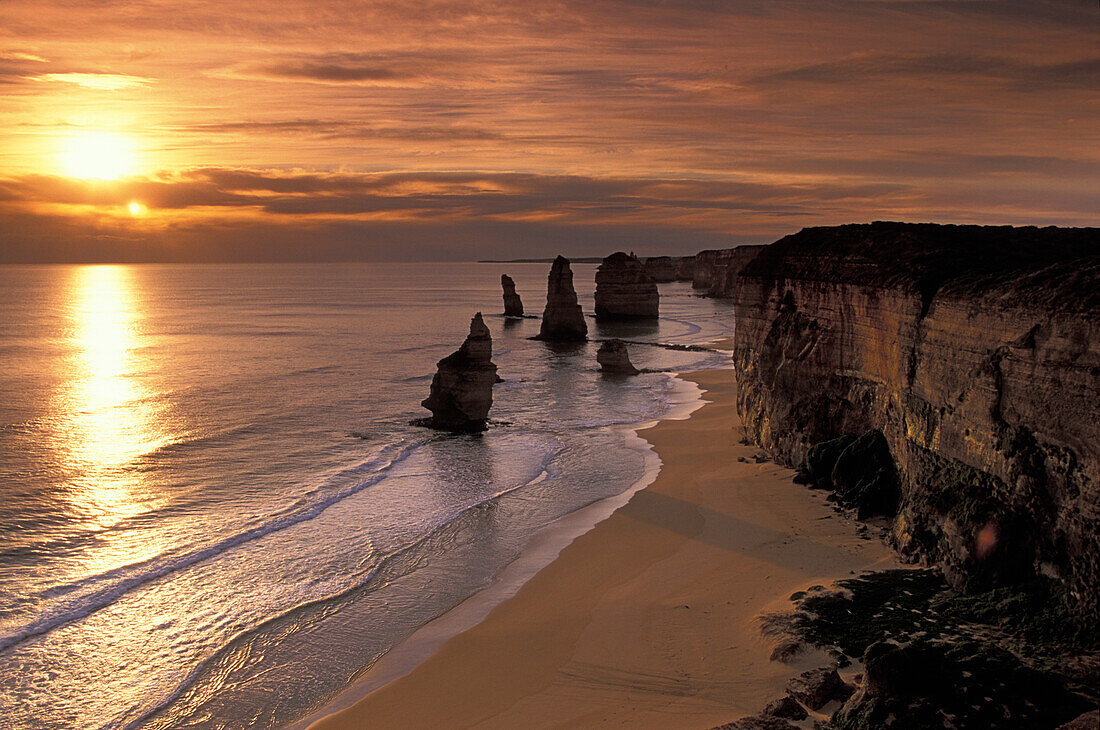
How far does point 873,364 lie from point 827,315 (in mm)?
2526

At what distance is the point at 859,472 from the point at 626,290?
A: 73625 mm

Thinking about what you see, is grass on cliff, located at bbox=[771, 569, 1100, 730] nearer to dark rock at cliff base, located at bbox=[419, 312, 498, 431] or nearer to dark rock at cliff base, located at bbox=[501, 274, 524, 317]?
dark rock at cliff base, located at bbox=[419, 312, 498, 431]

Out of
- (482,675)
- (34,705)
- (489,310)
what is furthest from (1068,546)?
(489,310)

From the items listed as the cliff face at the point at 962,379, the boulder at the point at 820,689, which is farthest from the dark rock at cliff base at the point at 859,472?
the boulder at the point at 820,689

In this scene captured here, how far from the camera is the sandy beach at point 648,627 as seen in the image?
10250 mm

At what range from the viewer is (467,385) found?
30.1 meters

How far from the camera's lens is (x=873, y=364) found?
17.4 meters

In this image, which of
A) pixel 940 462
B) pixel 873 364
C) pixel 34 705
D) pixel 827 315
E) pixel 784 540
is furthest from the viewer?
pixel 827 315

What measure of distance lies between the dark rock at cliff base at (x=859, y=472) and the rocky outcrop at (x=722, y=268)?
8590cm

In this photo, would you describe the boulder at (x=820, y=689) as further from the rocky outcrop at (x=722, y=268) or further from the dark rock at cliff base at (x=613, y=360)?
the rocky outcrop at (x=722, y=268)

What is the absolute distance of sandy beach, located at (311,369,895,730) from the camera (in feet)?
33.6

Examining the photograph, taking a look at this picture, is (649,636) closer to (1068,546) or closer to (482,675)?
(482,675)

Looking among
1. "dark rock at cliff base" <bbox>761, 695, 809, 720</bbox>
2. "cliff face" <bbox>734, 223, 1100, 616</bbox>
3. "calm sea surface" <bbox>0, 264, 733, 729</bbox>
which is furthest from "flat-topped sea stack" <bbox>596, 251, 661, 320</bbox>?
"dark rock at cliff base" <bbox>761, 695, 809, 720</bbox>

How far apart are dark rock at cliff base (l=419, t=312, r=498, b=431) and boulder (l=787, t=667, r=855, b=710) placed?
2148 centimetres
